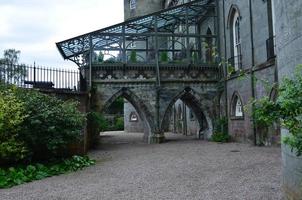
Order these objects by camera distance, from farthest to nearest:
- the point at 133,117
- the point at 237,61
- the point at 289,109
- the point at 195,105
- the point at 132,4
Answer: the point at 133,117 → the point at 132,4 → the point at 195,105 → the point at 237,61 → the point at 289,109

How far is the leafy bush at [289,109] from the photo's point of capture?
→ 3.03 metres

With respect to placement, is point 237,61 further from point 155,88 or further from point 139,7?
point 139,7

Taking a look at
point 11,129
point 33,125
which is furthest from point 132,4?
point 11,129

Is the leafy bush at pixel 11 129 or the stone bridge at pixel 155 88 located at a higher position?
the stone bridge at pixel 155 88

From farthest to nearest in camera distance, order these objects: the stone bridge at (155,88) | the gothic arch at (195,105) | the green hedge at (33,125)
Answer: the gothic arch at (195,105)
the stone bridge at (155,88)
the green hedge at (33,125)

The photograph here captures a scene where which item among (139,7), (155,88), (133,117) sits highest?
(139,7)

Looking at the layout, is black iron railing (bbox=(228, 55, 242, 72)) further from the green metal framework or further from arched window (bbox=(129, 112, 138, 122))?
arched window (bbox=(129, 112, 138, 122))

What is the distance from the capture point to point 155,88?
20.5 meters

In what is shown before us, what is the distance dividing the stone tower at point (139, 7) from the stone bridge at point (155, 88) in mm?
17831

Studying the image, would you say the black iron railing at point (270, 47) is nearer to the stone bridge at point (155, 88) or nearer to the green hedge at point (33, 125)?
the stone bridge at point (155, 88)

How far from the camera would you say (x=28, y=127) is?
34.9 feet

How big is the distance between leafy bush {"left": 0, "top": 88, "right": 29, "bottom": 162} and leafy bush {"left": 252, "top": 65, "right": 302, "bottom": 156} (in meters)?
8.08

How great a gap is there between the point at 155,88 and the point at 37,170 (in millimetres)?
11495

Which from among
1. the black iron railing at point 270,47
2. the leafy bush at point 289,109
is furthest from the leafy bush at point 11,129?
the black iron railing at point 270,47
